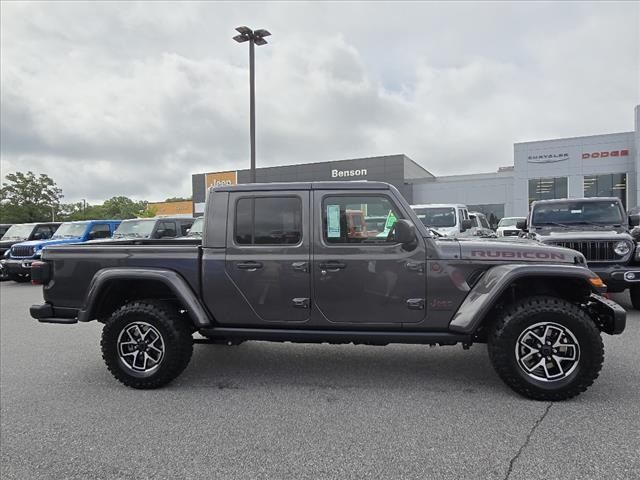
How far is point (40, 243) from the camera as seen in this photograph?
503 inches

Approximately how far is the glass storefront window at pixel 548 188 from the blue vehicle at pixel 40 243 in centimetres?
2673

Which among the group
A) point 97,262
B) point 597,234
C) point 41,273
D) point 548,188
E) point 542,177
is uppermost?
point 542,177

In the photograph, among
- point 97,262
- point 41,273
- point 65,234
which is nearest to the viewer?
point 97,262

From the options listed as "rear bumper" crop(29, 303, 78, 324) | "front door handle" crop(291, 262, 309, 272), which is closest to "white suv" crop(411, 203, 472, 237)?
"front door handle" crop(291, 262, 309, 272)

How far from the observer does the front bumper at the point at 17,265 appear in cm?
1243

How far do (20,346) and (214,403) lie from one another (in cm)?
361

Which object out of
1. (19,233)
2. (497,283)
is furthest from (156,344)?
(19,233)

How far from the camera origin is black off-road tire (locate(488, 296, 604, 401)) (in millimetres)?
3486

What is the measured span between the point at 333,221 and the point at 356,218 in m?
0.21

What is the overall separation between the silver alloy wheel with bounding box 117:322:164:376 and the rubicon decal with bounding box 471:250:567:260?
3.05 m

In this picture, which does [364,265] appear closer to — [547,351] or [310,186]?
[310,186]

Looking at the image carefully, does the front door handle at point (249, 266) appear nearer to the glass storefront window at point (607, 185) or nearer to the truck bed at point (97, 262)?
the truck bed at point (97, 262)

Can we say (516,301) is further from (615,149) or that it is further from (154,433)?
(615,149)

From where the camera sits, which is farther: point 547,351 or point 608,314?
point 608,314
